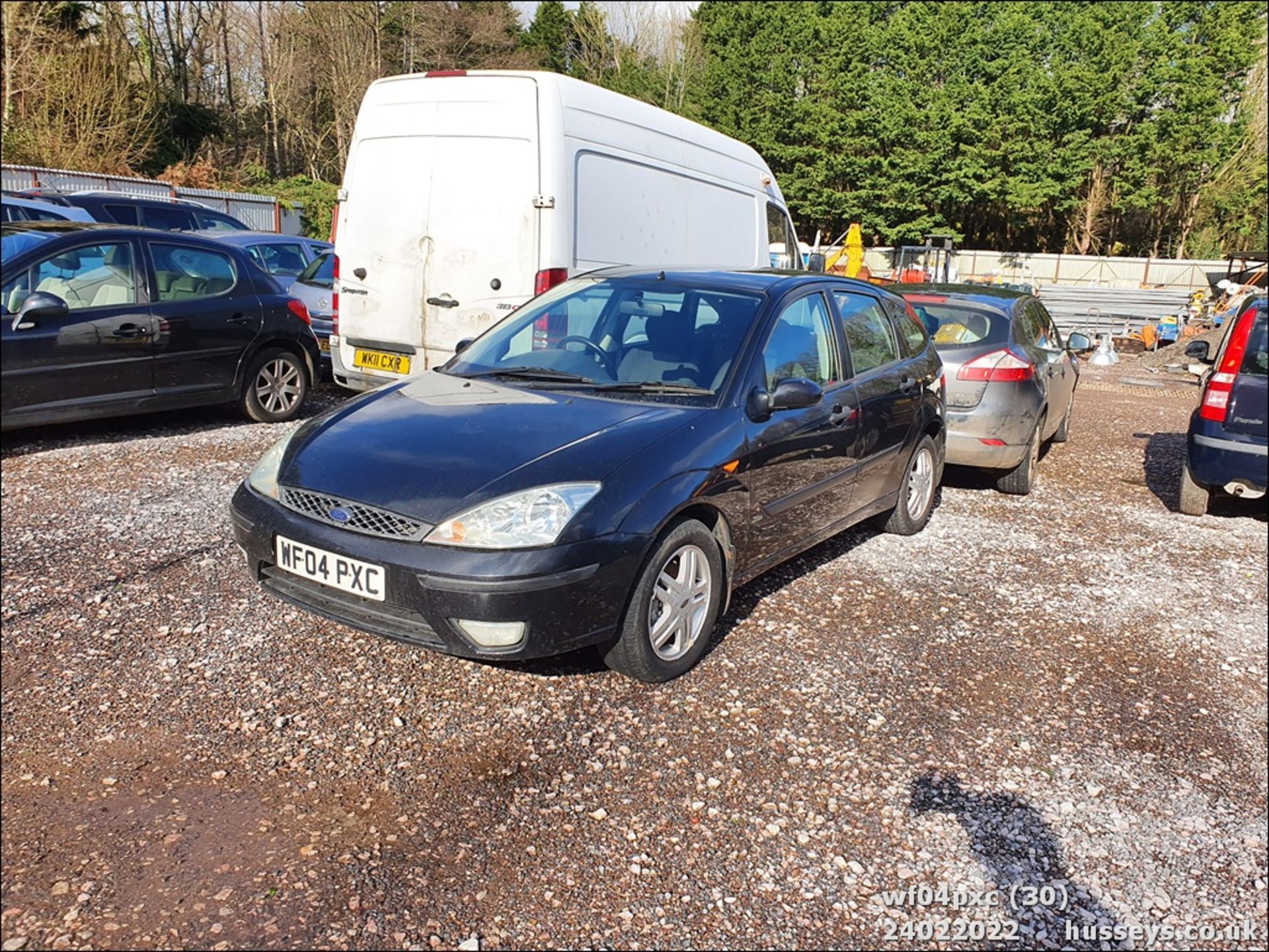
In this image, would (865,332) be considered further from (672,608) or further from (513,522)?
(513,522)

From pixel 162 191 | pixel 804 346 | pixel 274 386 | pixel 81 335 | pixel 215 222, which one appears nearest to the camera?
pixel 804 346

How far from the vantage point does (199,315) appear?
6.42m

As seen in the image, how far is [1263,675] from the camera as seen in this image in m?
1.00

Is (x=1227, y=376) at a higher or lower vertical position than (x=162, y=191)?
lower

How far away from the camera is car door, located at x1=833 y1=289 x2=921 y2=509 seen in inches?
184

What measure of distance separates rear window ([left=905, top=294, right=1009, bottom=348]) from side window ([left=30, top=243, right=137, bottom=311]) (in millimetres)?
5127

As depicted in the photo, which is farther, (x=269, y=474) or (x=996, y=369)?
(x=996, y=369)

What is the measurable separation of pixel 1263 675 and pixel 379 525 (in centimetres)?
256

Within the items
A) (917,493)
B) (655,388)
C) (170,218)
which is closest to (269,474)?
(655,388)

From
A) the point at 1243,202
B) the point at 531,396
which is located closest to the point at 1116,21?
the point at 1243,202

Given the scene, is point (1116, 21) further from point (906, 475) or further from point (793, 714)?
point (793, 714)

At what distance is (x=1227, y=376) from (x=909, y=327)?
4729mm

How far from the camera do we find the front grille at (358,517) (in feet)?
9.91

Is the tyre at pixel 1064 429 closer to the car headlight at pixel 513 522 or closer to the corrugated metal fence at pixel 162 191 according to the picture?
the car headlight at pixel 513 522
